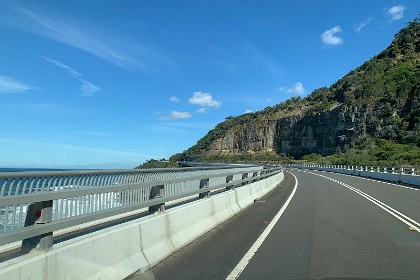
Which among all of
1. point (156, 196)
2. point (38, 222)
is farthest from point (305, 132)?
point (38, 222)

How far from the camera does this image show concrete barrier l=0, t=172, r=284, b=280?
497 cm

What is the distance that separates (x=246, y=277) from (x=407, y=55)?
148 metres

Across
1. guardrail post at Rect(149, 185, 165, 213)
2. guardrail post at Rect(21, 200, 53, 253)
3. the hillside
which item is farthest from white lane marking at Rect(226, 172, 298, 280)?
the hillside

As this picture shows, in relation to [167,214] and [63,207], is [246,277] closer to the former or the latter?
[167,214]

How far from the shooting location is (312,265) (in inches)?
308

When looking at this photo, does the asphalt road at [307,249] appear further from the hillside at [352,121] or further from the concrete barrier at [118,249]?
the hillside at [352,121]

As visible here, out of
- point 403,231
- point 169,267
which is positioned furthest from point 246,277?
point 403,231

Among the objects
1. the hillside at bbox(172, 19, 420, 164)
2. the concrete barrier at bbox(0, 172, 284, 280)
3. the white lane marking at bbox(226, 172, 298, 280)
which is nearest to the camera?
the concrete barrier at bbox(0, 172, 284, 280)

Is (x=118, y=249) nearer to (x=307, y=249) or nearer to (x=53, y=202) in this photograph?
(x=53, y=202)

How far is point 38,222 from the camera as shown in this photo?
5.21 meters

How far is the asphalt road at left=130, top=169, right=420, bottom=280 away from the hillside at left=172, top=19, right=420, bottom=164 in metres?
55.9

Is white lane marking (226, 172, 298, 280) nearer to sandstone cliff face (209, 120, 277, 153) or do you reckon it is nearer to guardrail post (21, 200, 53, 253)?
guardrail post (21, 200, 53, 253)

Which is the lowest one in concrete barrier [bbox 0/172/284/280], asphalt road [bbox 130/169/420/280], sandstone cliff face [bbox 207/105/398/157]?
asphalt road [bbox 130/169/420/280]

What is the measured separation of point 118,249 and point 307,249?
412 centimetres
